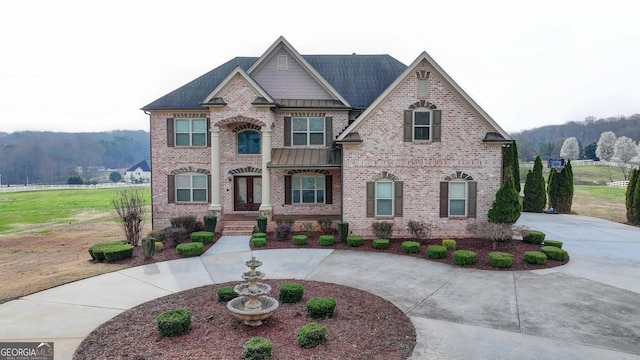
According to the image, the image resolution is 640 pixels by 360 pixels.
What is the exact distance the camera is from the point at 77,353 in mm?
6891

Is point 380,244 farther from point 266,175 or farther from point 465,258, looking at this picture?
point 266,175

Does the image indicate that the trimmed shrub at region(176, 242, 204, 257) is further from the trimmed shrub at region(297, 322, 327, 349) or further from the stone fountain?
the trimmed shrub at region(297, 322, 327, 349)

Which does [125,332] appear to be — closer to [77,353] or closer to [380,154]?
[77,353]

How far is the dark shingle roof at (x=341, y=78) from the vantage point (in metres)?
20.5

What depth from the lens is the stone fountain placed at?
761 centimetres

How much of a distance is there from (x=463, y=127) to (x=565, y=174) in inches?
591

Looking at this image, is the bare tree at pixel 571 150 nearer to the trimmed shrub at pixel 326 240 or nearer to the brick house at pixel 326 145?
the brick house at pixel 326 145

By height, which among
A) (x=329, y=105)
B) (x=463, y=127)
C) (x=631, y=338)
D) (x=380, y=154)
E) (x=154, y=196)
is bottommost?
(x=631, y=338)

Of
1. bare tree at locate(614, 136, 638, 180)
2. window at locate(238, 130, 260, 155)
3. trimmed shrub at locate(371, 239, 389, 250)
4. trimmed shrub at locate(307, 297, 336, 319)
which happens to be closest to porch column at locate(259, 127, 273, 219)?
window at locate(238, 130, 260, 155)

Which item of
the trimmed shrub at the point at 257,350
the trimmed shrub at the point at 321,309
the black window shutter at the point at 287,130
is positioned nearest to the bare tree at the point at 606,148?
the black window shutter at the point at 287,130

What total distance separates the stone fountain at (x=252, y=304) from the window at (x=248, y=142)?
13.4m

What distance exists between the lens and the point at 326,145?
802 inches

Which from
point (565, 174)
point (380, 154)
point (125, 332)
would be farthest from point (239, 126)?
point (565, 174)

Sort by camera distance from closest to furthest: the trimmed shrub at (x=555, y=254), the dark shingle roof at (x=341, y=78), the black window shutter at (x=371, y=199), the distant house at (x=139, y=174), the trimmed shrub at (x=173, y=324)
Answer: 1. the trimmed shrub at (x=173, y=324)
2. the trimmed shrub at (x=555, y=254)
3. the black window shutter at (x=371, y=199)
4. the dark shingle roof at (x=341, y=78)
5. the distant house at (x=139, y=174)
